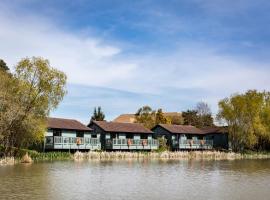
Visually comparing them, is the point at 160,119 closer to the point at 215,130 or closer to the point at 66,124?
the point at 215,130

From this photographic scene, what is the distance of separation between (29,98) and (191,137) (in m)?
43.7

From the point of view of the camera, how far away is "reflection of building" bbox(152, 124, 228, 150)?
80.8m

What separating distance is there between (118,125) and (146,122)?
73.9 ft

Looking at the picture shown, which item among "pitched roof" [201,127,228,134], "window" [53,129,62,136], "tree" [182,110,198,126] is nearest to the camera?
"window" [53,129,62,136]

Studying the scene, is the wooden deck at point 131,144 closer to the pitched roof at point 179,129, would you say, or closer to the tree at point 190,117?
the pitched roof at point 179,129

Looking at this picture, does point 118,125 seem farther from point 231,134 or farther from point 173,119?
point 173,119

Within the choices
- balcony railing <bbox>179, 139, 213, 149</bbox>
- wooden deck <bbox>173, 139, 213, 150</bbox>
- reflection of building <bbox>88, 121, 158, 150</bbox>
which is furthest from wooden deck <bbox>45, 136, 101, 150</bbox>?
balcony railing <bbox>179, 139, 213, 149</bbox>

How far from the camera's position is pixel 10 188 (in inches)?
979

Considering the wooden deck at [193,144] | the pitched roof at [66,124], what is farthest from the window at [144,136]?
the pitched roof at [66,124]

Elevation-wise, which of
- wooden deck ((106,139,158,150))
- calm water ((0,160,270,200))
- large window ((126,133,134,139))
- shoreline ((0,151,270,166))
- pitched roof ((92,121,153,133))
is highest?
pitched roof ((92,121,153,133))

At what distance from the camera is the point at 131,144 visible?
70.2 meters

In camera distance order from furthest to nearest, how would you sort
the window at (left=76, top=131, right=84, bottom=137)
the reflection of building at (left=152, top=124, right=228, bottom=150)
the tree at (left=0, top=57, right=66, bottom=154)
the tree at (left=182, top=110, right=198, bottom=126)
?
1. the tree at (left=182, top=110, right=198, bottom=126)
2. the reflection of building at (left=152, top=124, right=228, bottom=150)
3. the window at (left=76, top=131, right=84, bottom=137)
4. the tree at (left=0, top=57, right=66, bottom=154)

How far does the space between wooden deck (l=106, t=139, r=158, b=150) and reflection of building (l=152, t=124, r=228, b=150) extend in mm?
6983

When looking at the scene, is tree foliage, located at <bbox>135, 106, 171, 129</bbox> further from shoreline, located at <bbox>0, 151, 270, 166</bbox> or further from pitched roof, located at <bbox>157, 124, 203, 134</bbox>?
shoreline, located at <bbox>0, 151, 270, 166</bbox>
